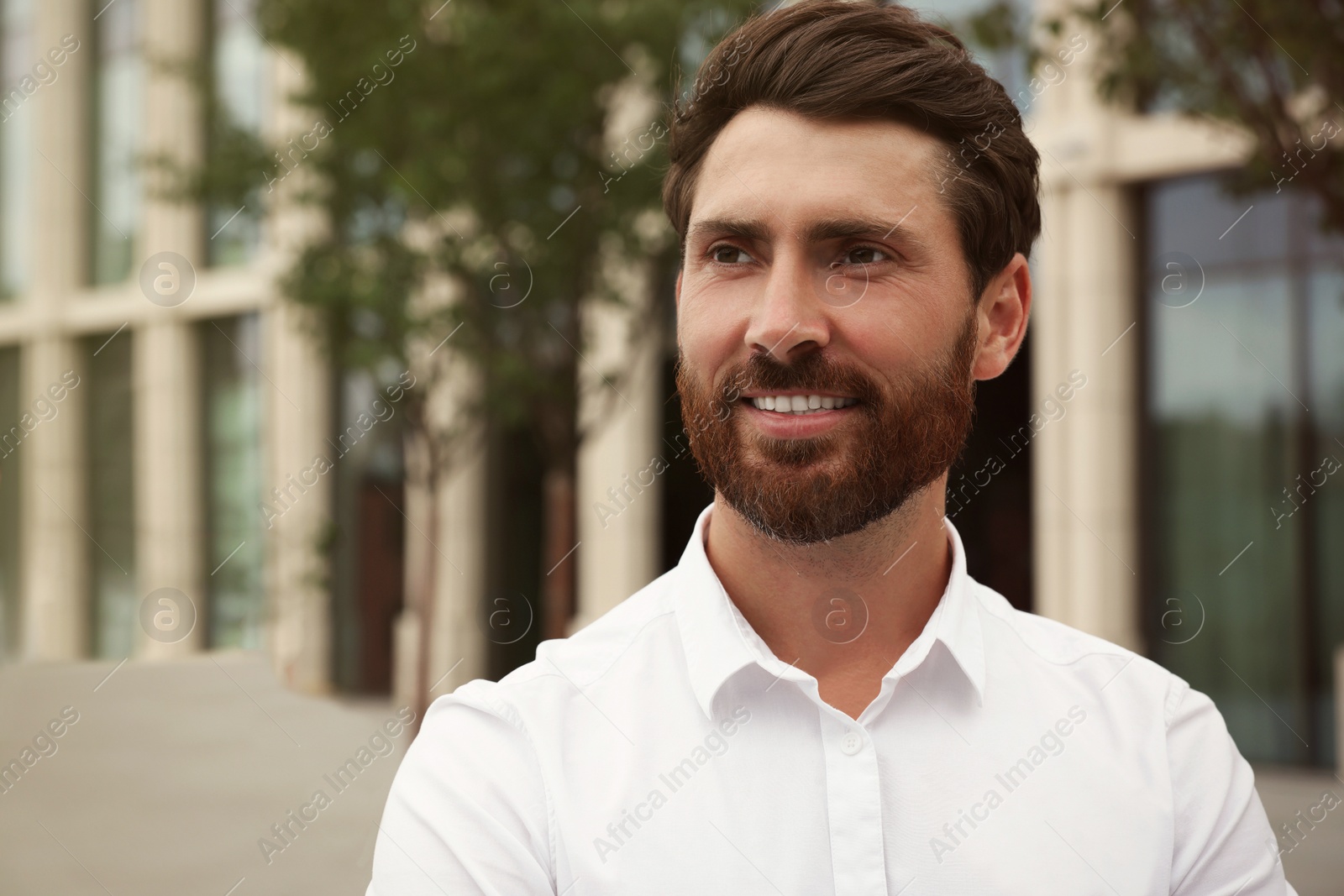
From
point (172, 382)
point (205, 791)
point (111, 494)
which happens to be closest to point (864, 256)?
point (205, 791)

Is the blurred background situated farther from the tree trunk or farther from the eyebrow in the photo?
the eyebrow

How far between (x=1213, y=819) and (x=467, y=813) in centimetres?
124

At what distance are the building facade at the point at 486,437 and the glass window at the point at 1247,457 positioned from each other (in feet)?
0.08

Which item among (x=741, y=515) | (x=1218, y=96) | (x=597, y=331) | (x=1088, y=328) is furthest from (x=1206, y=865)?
(x=1088, y=328)

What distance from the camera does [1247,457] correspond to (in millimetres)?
12039

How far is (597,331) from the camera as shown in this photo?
11531 mm

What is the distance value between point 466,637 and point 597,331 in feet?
19.0

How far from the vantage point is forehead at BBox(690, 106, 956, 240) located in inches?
92.8

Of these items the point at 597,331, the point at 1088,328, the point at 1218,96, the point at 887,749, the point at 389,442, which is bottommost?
the point at 389,442

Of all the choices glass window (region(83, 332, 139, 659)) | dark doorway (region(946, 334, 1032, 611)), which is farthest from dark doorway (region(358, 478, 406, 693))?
dark doorway (region(946, 334, 1032, 611))

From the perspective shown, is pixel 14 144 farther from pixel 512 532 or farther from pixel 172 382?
pixel 512 532

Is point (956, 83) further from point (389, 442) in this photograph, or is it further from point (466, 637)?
point (389, 442)

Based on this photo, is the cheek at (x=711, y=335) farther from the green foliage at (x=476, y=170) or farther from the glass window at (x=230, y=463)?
the glass window at (x=230, y=463)

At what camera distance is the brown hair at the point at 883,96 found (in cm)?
247
